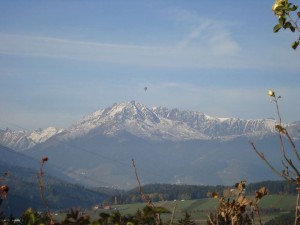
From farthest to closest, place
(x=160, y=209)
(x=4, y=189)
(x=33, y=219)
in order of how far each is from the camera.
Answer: (x=4, y=189), (x=33, y=219), (x=160, y=209)

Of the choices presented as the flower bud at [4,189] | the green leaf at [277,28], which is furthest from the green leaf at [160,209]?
the green leaf at [277,28]

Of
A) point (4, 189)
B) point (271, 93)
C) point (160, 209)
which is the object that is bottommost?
point (160, 209)

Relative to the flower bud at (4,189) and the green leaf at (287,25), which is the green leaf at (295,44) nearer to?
the green leaf at (287,25)

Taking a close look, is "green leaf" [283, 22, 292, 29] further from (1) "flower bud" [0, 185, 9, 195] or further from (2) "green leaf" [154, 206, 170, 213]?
(1) "flower bud" [0, 185, 9, 195]

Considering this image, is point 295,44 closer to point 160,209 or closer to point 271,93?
point 271,93

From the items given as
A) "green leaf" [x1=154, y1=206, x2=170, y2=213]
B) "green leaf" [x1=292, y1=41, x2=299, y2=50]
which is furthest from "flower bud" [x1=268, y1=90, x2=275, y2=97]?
"green leaf" [x1=154, y1=206, x2=170, y2=213]

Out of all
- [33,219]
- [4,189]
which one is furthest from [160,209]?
[4,189]

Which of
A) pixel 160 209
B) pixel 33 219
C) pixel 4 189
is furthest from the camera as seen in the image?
pixel 4 189

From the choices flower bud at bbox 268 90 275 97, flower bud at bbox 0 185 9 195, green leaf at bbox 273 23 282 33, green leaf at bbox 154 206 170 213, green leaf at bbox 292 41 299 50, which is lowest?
green leaf at bbox 154 206 170 213

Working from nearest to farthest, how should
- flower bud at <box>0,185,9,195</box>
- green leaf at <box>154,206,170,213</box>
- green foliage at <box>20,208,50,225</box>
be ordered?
green leaf at <box>154,206,170,213</box> → green foliage at <box>20,208,50,225</box> → flower bud at <box>0,185,9,195</box>

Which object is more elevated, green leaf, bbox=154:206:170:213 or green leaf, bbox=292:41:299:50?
green leaf, bbox=292:41:299:50

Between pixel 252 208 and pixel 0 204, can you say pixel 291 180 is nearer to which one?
pixel 252 208

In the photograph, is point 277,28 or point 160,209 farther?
point 277,28

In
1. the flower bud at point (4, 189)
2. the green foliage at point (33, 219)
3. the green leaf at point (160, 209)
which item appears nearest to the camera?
the green leaf at point (160, 209)
